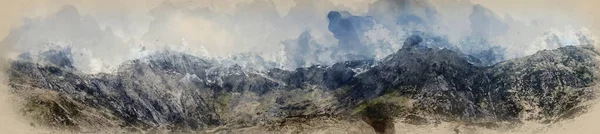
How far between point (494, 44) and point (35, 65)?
2.86m

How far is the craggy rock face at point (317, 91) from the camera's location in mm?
4688

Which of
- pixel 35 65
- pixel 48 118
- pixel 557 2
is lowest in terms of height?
pixel 48 118

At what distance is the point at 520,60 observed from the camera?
4859mm

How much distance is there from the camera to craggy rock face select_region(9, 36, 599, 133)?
4.69 meters

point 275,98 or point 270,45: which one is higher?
point 270,45

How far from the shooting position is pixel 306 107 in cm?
482

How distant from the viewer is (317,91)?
189 inches

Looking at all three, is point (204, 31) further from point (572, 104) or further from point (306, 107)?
point (572, 104)

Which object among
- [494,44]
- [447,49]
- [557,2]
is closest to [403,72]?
[447,49]

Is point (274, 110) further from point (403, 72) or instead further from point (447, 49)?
point (447, 49)

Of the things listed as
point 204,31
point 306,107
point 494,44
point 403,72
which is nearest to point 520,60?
point 494,44

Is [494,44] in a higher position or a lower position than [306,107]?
higher

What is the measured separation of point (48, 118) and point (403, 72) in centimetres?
222

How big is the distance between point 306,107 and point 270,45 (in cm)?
45
